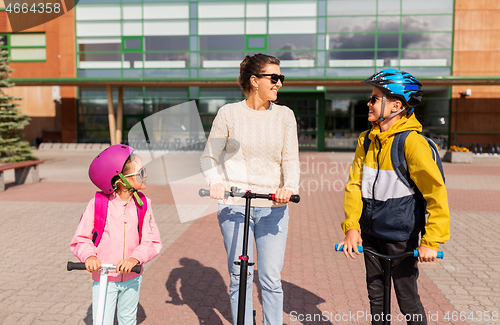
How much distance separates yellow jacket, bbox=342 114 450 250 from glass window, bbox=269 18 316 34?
70.1 ft

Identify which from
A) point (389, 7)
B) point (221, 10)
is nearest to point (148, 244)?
point (221, 10)

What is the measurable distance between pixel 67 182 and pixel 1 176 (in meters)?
1.84

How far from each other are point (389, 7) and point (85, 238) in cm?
2333

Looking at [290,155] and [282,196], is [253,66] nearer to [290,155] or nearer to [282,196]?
[290,155]

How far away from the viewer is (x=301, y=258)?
483 centimetres

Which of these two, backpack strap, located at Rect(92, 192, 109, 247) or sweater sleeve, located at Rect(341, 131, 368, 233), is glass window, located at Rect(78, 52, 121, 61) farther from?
sweater sleeve, located at Rect(341, 131, 368, 233)

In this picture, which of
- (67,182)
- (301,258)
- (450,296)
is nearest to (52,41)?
(67,182)

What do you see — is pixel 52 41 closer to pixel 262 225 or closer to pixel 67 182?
pixel 67 182

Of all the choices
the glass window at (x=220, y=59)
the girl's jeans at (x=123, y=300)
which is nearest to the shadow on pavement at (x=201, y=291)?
the girl's jeans at (x=123, y=300)

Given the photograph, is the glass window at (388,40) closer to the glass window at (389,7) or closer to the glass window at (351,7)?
the glass window at (389,7)

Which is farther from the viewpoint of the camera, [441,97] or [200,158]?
[441,97]

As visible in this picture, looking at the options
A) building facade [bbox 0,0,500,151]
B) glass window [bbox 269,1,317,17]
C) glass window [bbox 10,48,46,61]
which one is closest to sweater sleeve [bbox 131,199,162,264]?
building facade [bbox 0,0,500,151]

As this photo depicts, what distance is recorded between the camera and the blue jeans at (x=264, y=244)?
246 centimetres

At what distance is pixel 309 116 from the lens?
78.9ft
